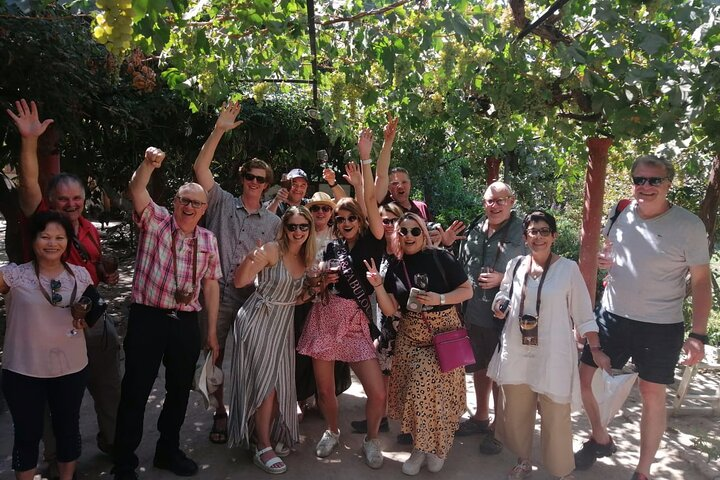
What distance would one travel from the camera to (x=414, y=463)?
132 inches

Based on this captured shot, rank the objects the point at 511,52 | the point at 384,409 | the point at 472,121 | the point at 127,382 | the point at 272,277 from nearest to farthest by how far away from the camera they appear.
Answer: the point at 127,382 < the point at 272,277 < the point at 384,409 < the point at 511,52 < the point at 472,121

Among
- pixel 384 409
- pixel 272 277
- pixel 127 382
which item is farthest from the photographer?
pixel 384 409

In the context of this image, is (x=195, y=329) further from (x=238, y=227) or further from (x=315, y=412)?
(x=315, y=412)

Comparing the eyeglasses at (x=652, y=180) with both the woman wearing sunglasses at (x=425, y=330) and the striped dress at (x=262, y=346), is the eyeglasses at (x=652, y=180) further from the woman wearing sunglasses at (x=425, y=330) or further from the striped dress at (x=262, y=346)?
the striped dress at (x=262, y=346)

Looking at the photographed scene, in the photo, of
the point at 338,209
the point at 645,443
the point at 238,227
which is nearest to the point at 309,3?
the point at 338,209

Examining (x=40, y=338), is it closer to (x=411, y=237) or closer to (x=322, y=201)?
(x=322, y=201)

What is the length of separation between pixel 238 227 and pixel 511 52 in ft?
7.64

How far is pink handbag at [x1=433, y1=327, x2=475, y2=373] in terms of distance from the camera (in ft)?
10.4

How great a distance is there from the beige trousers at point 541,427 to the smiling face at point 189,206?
2.05 metres

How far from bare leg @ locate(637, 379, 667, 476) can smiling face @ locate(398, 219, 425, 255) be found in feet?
4.98

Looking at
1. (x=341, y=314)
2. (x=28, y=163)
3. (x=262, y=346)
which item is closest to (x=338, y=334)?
(x=341, y=314)

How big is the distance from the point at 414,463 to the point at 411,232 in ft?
4.65

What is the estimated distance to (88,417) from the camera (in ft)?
13.3

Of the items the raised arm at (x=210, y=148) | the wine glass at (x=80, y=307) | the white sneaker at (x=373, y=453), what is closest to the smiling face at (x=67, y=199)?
the wine glass at (x=80, y=307)
